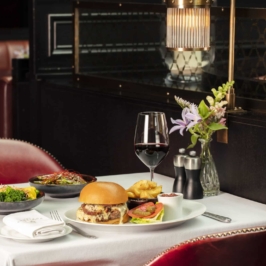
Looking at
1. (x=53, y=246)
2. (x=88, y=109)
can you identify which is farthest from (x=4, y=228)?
(x=88, y=109)

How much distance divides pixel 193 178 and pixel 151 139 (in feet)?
0.67

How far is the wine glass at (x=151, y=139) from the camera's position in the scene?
8.83ft

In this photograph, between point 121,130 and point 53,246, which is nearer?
point 53,246

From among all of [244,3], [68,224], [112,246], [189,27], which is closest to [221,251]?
[112,246]

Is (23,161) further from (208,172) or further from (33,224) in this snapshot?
(33,224)

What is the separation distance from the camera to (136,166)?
358cm

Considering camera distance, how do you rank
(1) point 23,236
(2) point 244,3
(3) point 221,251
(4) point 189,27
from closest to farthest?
(3) point 221,251, (1) point 23,236, (4) point 189,27, (2) point 244,3

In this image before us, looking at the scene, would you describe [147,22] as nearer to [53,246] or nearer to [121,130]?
[121,130]

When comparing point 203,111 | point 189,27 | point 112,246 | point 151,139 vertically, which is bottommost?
point 112,246

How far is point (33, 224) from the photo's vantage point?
2.17 m

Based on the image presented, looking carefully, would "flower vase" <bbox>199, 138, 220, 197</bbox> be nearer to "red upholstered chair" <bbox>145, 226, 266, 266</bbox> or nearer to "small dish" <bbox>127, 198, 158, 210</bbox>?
"small dish" <bbox>127, 198, 158, 210</bbox>

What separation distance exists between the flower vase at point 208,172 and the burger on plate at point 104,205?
0.54m

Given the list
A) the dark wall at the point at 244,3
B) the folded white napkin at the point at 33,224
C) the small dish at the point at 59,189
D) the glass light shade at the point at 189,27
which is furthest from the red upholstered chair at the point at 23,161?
the dark wall at the point at 244,3

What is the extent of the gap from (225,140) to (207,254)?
3.67ft
